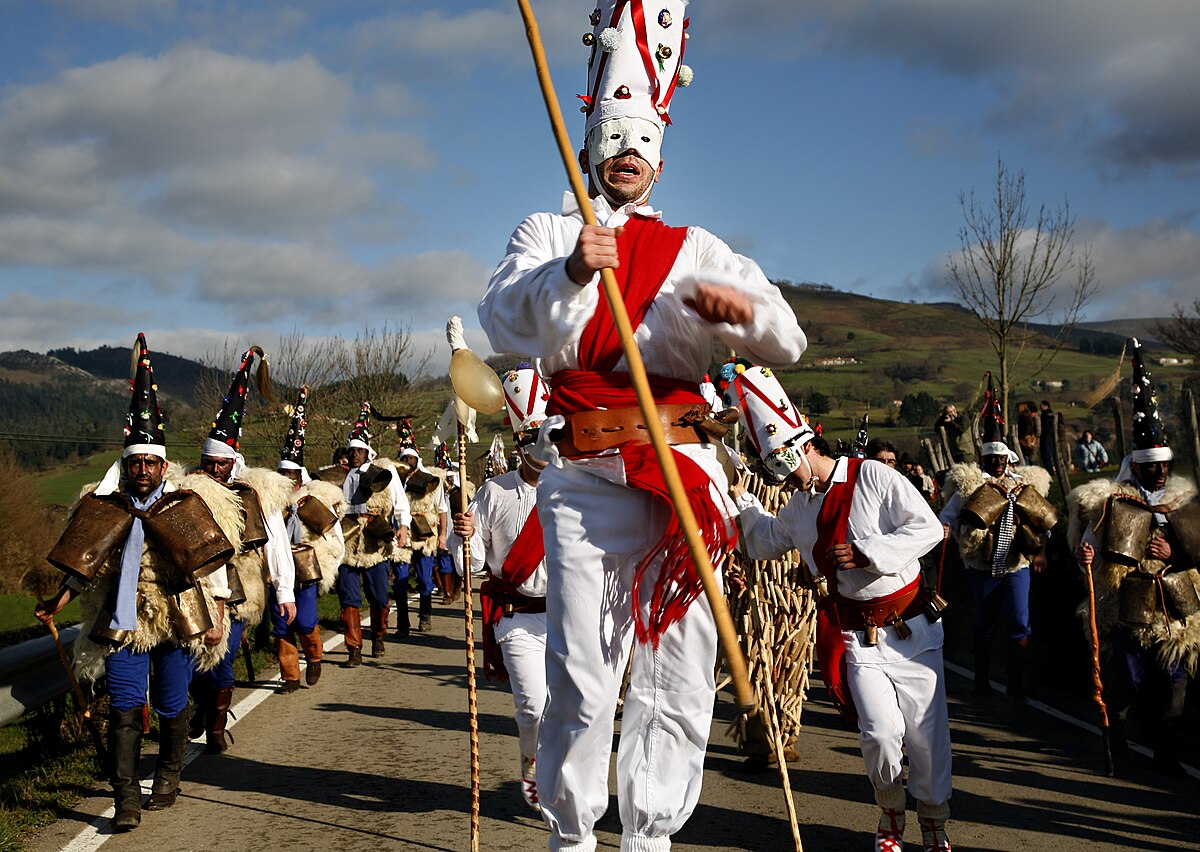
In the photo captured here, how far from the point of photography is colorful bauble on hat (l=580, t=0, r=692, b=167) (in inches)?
162

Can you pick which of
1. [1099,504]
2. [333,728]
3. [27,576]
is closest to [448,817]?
[333,728]

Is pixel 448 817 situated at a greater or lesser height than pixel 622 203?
lesser

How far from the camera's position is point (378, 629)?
1407 cm

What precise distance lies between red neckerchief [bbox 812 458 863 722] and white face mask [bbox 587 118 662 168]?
8.73 ft

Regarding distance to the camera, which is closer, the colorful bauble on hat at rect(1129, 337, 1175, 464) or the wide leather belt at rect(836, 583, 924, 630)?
the wide leather belt at rect(836, 583, 924, 630)

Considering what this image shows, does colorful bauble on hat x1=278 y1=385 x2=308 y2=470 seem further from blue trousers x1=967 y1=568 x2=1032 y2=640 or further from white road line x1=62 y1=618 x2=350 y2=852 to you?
blue trousers x1=967 y1=568 x2=1032 y2=640

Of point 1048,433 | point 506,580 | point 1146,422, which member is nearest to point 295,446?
point 506,580

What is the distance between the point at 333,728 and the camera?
9.59 m

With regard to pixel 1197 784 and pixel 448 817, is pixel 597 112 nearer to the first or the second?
pixel 448 817

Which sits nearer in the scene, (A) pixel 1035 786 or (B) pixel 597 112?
(B) pixel 597 112

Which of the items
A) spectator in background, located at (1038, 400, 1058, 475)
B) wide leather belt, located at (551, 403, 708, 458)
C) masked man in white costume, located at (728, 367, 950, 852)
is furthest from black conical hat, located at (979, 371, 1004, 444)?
wide leather belt, located at (551, 403, 708, 458)

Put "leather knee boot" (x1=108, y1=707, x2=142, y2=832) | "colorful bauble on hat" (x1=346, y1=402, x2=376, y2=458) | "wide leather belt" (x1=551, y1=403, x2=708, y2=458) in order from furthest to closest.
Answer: "colorful bauble on hat" (x1=346, y1=402, x2=376, y2=458) → "leather knee boot" (x1=108, y1=707, x2=142, y2=832) → "wide leather belt" (x1=551, y1=403, x2=708, y2=458)

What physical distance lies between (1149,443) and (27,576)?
1363 cm

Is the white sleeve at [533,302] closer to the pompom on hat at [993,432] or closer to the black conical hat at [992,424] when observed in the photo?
the pompom on hat at [993,432]
